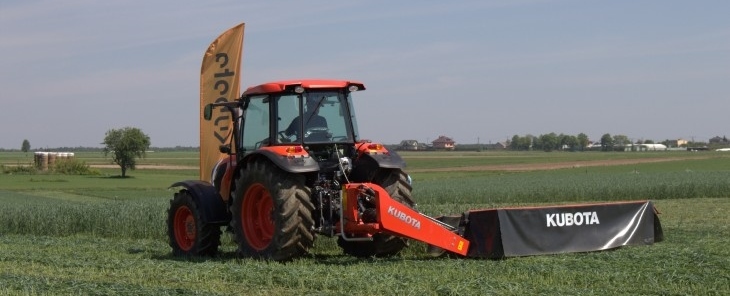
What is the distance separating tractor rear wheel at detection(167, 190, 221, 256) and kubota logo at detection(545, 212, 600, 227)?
429 cm

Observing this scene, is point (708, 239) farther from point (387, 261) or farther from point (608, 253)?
point (387, 261)

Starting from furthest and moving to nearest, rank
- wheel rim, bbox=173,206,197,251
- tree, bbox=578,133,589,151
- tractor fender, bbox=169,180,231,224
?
tree, bbox=578,133,589,151
wheel rim, bbox=173,206,197,251
tractor fender, bbox=169,180,231,224

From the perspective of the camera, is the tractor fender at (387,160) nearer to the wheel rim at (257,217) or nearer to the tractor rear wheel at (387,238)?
the tractor rear wheel at (387,238)

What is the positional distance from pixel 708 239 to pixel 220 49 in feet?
29.5

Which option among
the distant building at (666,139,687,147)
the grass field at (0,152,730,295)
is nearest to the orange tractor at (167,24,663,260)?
the grass field at (0,152,730,295)

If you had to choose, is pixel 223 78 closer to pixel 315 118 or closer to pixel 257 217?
pixel 257 217

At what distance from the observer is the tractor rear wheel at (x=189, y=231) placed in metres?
12.3

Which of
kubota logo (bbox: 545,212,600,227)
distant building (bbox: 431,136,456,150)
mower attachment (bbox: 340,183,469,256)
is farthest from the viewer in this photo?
distant building (bbox: 431,136,456,150)

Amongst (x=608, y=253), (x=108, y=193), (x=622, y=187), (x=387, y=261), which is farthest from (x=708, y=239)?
(x=108, y=193)

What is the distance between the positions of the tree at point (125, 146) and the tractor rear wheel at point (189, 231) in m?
53.4

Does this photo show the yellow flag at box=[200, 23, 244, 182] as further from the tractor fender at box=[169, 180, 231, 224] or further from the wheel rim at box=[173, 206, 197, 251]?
the tractor fender at box=[169, 180, 231, 224]

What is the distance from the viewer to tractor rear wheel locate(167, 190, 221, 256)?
12.3 metres

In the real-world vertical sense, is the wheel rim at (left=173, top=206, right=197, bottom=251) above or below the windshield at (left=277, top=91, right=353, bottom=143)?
below

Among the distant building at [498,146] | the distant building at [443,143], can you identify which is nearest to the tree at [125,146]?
the distant building at [443,143]
